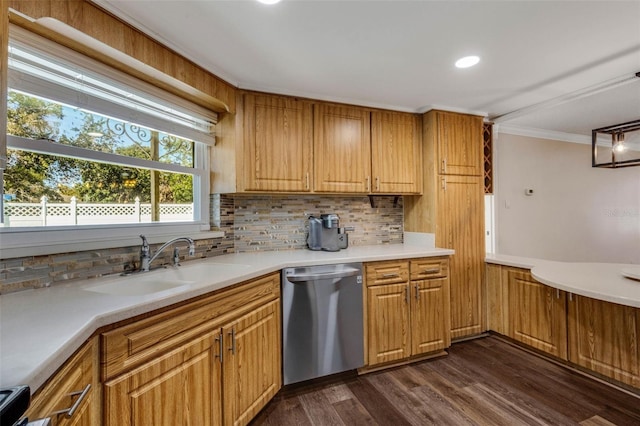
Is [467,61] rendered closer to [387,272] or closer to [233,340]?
[387,272]

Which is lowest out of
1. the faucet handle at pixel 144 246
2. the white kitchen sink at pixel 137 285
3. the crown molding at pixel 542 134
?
the white kitchen sink at pixel 137 285

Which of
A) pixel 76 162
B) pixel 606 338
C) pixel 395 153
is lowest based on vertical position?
pixel 606 338

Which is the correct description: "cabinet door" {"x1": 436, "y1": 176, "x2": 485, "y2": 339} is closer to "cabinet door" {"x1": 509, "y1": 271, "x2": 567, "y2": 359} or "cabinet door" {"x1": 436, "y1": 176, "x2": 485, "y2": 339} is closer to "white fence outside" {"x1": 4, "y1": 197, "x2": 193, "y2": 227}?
"cabinet door" {"x1": 509, "y1": 271, "x2": 567, "y2": 359}

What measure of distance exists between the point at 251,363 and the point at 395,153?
208 cm

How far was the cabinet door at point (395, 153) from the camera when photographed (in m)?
2.67

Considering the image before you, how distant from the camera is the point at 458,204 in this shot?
9.14 ft

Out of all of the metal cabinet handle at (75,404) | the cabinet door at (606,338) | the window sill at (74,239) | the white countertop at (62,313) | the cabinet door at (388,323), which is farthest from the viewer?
the cabinet door at (388,323)

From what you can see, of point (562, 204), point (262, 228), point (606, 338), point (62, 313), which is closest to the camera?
point (62, 313)

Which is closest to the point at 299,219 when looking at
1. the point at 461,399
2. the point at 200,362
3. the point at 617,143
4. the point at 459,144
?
the point at 200,362

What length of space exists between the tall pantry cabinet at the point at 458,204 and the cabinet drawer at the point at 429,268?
0.24 metres

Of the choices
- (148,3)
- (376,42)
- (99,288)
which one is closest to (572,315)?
(376,42)

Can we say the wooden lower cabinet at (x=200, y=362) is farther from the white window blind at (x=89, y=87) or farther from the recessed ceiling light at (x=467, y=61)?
the recessed ceiling light at (x=467, y=61)

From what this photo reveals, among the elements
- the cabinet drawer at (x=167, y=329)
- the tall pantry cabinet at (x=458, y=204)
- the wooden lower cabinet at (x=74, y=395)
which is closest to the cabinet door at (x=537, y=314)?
the tall pantry cabinet at (x=458, y=204)

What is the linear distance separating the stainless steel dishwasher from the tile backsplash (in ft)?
2.23
